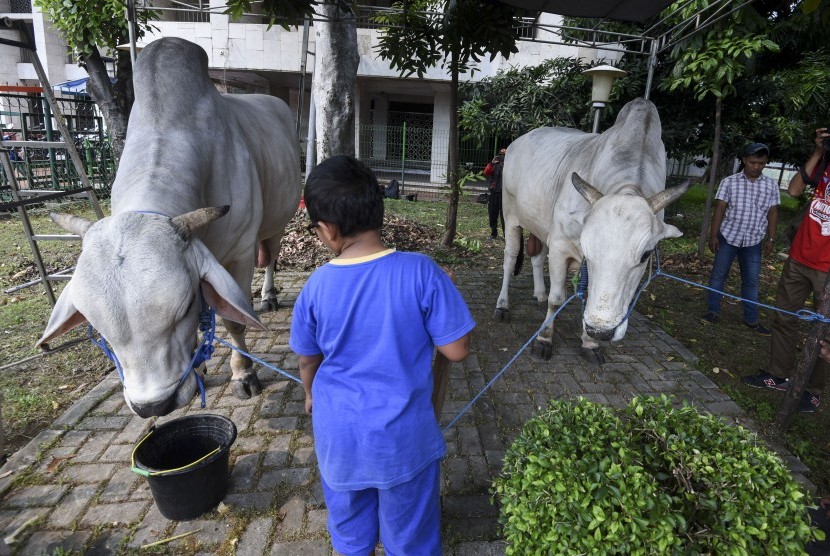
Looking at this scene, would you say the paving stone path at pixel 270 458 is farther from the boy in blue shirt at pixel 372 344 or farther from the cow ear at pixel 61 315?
the cow ear at pixel 61 315

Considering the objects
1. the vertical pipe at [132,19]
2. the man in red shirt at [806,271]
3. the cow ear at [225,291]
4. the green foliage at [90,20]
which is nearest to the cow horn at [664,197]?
the man in red shirt at [806,271]

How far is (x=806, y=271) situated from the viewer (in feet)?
12.0

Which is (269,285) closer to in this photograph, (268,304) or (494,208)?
(268,304)

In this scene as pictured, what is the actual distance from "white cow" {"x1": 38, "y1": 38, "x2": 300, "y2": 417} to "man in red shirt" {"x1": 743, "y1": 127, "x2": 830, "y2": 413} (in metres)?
4.00

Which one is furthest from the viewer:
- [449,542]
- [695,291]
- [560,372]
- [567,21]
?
[567,21]

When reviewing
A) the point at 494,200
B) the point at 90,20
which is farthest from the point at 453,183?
the point at 90,20

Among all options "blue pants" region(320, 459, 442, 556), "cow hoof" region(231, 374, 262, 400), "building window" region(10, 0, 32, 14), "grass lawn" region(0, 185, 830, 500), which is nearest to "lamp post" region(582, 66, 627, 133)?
"grass lawn" region(0, 185, 830, 500)

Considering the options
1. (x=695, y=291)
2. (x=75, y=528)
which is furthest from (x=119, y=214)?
(x=695, y=291)

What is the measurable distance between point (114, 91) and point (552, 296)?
9340 mm

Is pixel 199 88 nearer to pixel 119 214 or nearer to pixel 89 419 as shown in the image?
pixel 119 214

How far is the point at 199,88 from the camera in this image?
3162 mm

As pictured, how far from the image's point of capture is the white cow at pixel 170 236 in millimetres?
1976

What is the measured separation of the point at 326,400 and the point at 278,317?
3.44 m

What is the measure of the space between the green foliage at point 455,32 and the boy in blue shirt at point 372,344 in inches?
180
